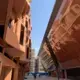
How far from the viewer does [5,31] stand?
5051mm

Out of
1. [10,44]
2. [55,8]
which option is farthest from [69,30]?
[10,44]

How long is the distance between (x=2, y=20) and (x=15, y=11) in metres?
1.96

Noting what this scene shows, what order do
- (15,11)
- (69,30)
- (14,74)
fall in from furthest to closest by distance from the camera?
(69,30) < (14,74) < (15,11)

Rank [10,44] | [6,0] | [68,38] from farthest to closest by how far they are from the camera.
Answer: [68,38] → [10,44] → [6,0]

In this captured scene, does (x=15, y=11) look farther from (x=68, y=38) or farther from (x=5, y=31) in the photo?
(x=68, y=38)

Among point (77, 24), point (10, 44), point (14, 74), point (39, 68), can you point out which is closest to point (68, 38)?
point (77, 24)

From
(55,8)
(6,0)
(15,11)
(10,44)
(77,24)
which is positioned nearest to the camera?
(6,0)

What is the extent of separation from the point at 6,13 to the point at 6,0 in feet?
1.54

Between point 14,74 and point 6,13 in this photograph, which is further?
point 14,74

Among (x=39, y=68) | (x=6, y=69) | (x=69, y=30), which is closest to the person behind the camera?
(x=6, y=69)

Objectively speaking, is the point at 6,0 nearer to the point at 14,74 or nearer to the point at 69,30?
the point at 14,74

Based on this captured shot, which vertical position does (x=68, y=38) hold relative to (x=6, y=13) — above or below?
above

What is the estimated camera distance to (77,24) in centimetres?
1108

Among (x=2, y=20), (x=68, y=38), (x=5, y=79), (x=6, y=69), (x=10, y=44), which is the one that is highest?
(x=68, y=38)
